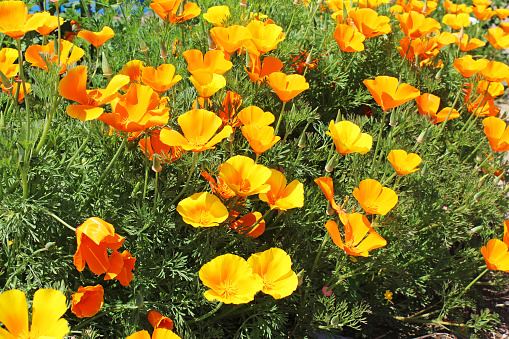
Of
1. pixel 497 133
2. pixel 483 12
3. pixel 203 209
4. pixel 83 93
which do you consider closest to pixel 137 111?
pixel 83 93

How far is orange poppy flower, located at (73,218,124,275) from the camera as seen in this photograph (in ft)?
3.85

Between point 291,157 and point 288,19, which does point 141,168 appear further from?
point 288,19

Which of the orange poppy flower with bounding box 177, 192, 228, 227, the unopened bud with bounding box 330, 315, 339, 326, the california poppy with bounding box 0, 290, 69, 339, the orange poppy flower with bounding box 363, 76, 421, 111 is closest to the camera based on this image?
the california poppy with bounding box 0, 290, 69, 339

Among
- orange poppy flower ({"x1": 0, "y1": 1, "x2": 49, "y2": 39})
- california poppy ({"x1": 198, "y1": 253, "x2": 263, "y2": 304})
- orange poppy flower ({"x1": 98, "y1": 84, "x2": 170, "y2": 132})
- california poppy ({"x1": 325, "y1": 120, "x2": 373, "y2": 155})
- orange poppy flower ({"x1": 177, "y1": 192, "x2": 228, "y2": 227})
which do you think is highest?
orange poppy flower ({"x1": 0, "y1": 1, "x2": 49, "y2": 39})

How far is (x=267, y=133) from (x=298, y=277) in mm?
519

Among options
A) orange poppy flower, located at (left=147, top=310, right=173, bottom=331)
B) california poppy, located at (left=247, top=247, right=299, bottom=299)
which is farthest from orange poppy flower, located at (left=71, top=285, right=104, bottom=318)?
california poppy, located at (left=247, top=247, right=299, bottom=299)

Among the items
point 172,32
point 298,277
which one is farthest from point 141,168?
point 172,32

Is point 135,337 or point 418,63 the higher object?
point 418,63

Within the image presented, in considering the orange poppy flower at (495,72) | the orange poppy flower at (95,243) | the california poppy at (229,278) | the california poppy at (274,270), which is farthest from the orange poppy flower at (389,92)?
the orange poppy flower at (95,243)

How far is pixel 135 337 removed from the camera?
1142 millimetres

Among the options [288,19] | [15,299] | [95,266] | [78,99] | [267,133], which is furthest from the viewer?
[288,19]

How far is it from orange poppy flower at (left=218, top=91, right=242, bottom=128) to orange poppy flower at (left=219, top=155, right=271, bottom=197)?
346 mm

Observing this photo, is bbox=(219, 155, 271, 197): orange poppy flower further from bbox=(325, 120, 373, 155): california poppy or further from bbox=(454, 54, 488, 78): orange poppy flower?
bbox=(454, 54, 488, 78): orange poppy flower

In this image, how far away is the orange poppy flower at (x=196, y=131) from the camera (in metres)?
1.37
